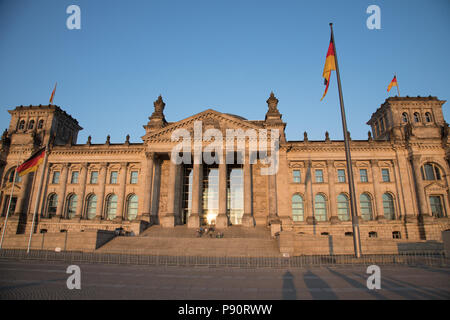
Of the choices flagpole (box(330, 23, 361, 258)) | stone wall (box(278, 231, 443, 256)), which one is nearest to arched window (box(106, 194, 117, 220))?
stone wall (box(278, 231, 443, 256))

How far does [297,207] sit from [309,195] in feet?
8.96

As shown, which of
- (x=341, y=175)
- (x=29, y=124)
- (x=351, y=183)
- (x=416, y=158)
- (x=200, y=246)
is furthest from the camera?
(x=29, y=124)

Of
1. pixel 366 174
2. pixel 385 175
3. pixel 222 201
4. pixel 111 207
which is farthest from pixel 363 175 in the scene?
pixel 111 207

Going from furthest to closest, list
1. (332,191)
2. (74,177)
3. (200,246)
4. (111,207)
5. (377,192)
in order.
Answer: (74,177)
(111,207)
(332,191)
(377,192)
(200,246)

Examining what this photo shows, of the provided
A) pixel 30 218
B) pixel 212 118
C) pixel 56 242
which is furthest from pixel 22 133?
pixel 212 118

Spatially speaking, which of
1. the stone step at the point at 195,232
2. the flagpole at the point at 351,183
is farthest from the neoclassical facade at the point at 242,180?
the flagpole at the point at 351,183

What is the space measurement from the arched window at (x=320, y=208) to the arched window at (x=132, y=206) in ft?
97.7

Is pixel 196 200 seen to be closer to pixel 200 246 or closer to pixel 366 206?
pixel 200 246

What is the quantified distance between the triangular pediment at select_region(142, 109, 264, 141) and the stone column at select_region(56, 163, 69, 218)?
715 inches

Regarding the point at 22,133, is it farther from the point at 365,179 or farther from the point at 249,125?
the point at 365,179

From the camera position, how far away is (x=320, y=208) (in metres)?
42.3

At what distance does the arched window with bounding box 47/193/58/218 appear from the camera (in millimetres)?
46031

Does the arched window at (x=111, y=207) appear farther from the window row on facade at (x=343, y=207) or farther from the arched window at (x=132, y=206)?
the window row on facade at (x=343, y=207)

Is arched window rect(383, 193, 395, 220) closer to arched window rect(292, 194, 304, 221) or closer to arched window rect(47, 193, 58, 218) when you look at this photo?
arched window rect(292, 194, 304, 221)
